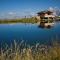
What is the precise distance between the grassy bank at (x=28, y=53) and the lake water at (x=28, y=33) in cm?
64

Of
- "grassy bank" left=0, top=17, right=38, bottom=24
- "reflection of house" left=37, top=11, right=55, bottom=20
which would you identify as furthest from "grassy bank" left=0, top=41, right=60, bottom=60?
"reflection of house" left=37, top=11, right=55, bottom=20

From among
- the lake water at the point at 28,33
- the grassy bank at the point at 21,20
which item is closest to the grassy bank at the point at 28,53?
the lake water at the point at 28,33

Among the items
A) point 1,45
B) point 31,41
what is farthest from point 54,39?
point 1,45

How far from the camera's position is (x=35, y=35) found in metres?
5.16

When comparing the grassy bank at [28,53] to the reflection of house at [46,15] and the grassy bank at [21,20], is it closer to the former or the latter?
the grassy bank at [21,20]

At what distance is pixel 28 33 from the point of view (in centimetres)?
505

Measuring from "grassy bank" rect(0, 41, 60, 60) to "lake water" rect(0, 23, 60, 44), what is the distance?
64cm

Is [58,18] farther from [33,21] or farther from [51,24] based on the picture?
[33,21]

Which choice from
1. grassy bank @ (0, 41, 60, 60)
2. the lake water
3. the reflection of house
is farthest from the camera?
the reflection of house

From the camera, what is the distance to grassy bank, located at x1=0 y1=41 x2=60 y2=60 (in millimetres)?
3719

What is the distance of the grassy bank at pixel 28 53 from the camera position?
146 inches

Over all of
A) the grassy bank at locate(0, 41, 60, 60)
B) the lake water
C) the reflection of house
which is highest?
the reflection of house

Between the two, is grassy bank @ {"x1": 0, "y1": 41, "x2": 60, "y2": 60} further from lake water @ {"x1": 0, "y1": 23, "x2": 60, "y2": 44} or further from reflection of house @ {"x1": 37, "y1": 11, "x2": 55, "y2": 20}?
reflection of house @ {"x1": 37, "y1": 11, "x2": 55, "y2": 20}

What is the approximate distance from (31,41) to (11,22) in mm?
634
